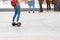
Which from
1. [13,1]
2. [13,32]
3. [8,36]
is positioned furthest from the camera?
[13,1]

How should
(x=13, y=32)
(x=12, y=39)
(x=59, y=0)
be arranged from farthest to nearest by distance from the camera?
(x=59, y=0) < (x=13, y=32) < (x=12, y=39)

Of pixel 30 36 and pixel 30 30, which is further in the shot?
pixel 30 30

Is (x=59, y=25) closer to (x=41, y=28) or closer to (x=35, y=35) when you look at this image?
(x=41, y=28)

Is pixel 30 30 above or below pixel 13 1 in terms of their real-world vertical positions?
below

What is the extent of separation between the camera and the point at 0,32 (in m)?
12.3

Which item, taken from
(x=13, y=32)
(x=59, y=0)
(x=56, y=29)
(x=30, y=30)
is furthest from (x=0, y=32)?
(x=59, y=0)

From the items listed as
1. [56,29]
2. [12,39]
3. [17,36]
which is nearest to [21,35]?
[17,36]

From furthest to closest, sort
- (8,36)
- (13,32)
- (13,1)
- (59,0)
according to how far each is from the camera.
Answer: (59,0)
(13,1)
(13,32)
(8,36)

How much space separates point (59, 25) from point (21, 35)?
11.1 ft

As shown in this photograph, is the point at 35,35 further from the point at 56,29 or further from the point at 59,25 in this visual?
the point at 59,25

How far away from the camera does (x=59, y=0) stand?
877 inches

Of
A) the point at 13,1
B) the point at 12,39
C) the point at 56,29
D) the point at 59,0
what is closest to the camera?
the point at 12,39

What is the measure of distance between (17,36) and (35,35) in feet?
2.31

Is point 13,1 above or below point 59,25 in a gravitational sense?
above
